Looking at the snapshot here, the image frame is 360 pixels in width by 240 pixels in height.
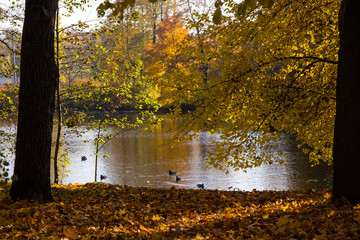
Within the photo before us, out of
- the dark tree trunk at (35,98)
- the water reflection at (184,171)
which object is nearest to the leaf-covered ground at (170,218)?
the dark tree trunk at (35,98)

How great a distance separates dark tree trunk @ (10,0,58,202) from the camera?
19.7ft

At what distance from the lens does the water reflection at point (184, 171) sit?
14039 mm

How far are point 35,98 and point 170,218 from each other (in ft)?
10.2

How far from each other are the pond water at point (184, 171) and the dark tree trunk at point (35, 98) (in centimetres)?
503

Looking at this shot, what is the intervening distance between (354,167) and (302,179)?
391 inches

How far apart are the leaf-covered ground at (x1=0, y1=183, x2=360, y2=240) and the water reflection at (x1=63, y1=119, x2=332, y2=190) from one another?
635cm

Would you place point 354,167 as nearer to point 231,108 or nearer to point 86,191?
point 231,108

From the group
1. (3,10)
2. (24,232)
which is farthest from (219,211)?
(3,10)

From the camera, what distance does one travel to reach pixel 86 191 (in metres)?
8.10

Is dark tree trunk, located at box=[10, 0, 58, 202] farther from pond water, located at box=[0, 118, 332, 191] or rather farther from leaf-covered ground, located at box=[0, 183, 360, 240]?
pond water, located at box=[0, 118, 332, 191]

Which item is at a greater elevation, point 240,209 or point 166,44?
point 166,44

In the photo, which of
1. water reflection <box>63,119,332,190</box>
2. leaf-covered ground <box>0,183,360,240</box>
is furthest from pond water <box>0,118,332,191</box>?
leaf-covered ground <box>0,183,360,240</box>

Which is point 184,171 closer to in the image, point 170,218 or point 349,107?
point 170,218

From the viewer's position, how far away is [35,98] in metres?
6.07
